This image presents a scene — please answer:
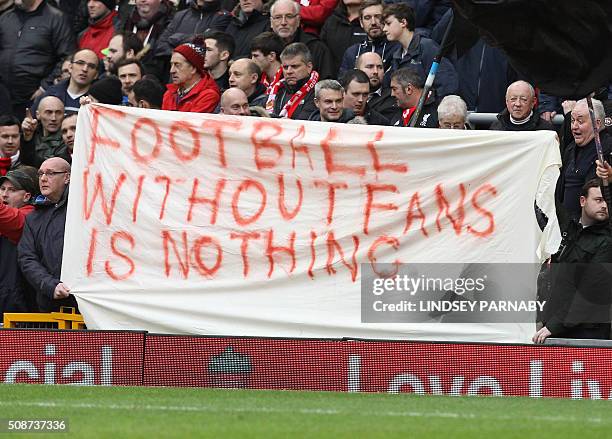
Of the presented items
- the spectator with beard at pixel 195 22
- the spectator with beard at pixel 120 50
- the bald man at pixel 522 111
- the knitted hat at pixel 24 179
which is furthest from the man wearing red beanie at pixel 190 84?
the bald man at pixel 522 111

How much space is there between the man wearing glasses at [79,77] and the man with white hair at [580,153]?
234 inches

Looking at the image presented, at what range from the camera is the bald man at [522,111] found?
1230 centimetres

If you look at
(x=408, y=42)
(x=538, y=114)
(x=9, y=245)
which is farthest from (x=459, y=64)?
(x=9, y=245)

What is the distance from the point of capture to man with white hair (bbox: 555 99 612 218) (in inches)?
468

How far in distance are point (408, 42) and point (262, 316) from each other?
4.19m

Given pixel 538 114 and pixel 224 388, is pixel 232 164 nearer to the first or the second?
pixel 224 388

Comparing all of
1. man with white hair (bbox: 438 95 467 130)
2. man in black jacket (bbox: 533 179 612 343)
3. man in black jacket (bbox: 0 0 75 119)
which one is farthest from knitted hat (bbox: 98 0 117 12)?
man in black jacket (bbox: 533 179 612 343)

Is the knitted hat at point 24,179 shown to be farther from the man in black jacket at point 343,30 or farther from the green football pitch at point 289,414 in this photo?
the man in black jacket at point 343,30

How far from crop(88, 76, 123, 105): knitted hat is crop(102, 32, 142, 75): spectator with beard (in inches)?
47.5

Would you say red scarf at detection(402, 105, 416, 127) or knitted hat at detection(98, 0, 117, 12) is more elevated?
knitted hat at detection(98, 0, 117, 12)

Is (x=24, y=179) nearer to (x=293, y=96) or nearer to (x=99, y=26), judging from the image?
(x=293, y=96)

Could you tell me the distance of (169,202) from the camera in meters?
11.2

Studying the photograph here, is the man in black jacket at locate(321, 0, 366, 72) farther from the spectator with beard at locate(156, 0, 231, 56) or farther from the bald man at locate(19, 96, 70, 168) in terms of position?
the bald man at locate(19, 96, 70, 168)

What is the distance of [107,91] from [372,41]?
280 centimetres
